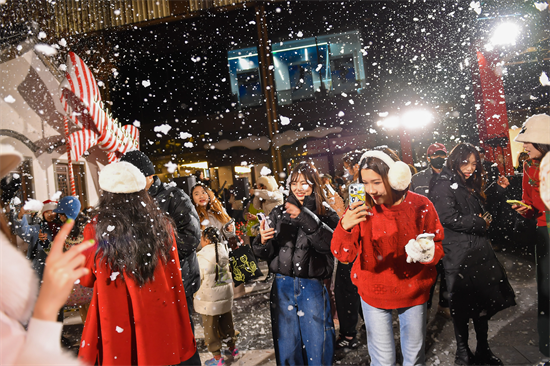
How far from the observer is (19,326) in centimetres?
95

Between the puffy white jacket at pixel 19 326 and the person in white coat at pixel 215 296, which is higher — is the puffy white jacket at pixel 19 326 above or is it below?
above

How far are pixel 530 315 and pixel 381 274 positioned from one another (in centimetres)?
290

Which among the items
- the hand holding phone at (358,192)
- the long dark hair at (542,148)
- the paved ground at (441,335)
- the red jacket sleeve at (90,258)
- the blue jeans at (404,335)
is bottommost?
the paved ground at (441,335)

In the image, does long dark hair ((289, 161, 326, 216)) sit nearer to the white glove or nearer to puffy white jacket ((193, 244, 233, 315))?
the white glove

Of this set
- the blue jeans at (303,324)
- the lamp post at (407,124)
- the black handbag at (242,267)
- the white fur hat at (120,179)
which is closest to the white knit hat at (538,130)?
the blue jeans at (303,324)

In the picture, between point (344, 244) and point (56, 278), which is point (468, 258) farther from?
point (56, 278)

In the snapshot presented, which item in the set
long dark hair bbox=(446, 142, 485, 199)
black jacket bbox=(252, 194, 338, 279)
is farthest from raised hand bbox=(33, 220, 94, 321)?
long dark hair bbox=(446, 142, 485, 199)

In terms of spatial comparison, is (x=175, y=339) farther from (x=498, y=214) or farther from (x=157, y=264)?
(x=498, y=214)

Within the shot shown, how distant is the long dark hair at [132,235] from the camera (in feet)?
7.02

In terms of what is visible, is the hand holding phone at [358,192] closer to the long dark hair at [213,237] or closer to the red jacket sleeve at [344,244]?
the red jacket sleeve at [344,244]

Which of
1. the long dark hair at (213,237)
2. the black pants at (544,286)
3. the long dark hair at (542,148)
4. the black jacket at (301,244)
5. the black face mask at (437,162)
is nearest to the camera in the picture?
the long dark hair at (542,148)

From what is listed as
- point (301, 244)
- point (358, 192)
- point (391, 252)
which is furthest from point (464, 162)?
point (301, 244)

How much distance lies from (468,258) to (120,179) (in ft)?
10.2

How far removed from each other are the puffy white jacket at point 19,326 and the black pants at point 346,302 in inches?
130
